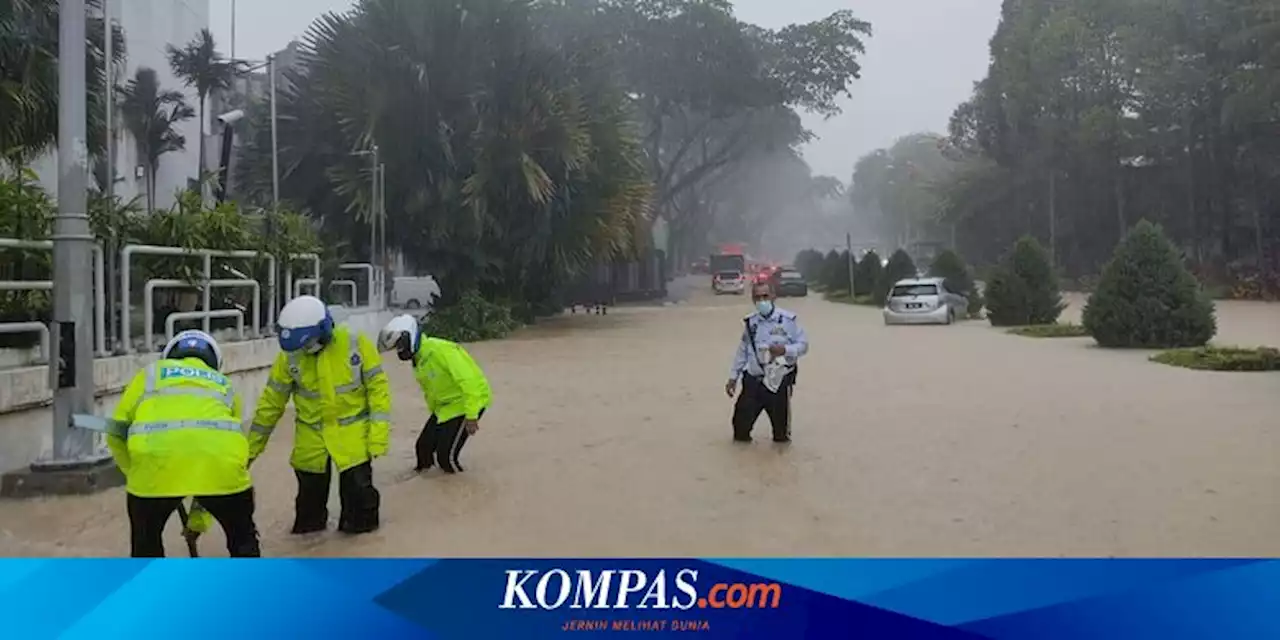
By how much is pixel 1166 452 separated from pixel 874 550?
13.3ft

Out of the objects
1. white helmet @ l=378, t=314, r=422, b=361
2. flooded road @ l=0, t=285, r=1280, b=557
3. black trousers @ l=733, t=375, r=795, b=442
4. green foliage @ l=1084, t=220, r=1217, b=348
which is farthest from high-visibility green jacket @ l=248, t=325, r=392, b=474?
green foliage @ l=1084, t=220, r=1217, b=348

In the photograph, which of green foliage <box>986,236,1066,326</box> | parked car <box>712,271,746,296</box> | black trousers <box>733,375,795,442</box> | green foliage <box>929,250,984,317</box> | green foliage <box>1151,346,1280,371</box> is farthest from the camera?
parked car <box>712,271,746,296</box>

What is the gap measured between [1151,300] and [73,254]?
1657 cm

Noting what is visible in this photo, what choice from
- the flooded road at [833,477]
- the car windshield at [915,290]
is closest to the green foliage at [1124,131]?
the car windshield at [915,290]

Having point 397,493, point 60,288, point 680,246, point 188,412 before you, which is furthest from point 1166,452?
point 680,246

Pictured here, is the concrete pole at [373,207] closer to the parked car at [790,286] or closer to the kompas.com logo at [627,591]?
the kompas.com logo at [627,591]

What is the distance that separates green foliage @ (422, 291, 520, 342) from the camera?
947 inches

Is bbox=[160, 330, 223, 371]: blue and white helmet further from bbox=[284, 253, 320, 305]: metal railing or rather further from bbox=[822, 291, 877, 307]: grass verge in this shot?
bbox=[822, 291, 877, 307]: grass verge

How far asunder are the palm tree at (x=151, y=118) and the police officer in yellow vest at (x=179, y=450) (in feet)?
103

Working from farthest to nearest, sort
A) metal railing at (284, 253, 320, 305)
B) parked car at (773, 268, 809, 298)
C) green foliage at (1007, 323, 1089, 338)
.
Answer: parked car at (773, 268, 809, 298) → green foliage at (1007, 323, 1089, 338) → metal railing at (284, 253, 320, 305)

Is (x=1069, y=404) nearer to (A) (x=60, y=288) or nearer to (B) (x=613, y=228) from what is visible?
(A) (x=60, y=288)

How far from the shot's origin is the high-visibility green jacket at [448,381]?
319 inches

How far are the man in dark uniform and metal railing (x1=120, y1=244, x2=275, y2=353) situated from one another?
4.49 meters

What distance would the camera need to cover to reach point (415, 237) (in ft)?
81.8
